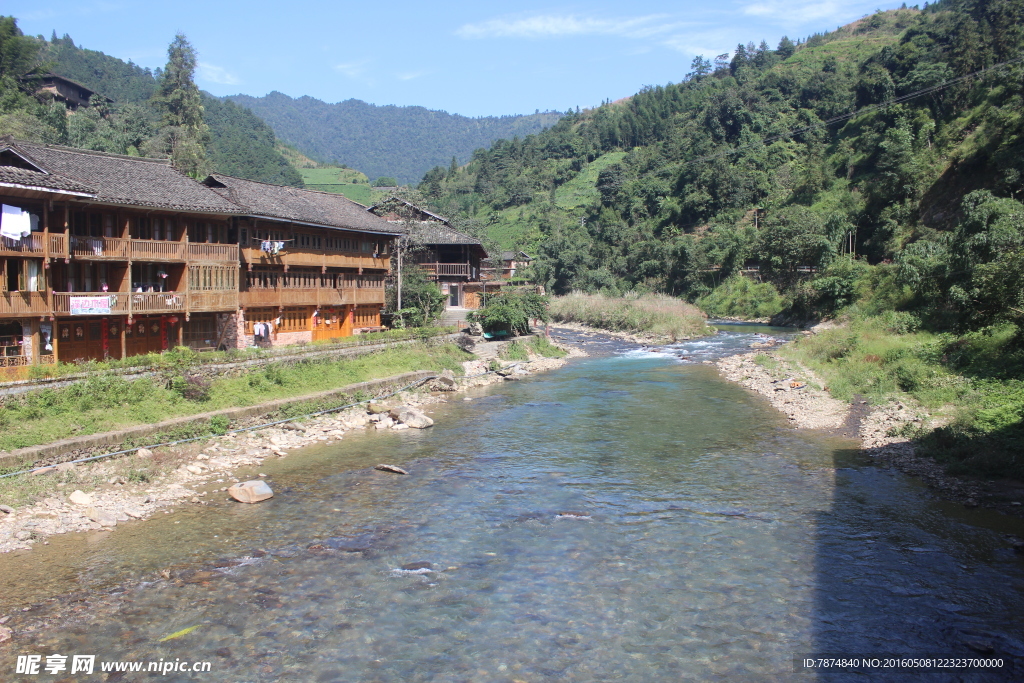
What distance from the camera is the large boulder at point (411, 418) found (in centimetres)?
2252

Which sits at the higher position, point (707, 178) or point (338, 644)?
point (707, 178)

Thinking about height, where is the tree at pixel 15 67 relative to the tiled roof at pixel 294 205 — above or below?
above

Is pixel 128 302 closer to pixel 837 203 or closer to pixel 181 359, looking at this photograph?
pixel 181 359

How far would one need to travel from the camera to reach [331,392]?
80.2 feet

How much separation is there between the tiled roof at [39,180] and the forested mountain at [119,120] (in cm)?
3386

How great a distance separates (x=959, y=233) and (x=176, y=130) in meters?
69.8

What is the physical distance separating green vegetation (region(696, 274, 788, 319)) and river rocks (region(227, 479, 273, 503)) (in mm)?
49993

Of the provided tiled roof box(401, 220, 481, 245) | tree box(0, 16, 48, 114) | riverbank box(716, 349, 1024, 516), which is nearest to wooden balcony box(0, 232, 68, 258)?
riverbank box(716, 349, 1024, 516)

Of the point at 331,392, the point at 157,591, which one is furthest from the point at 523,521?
the point at 331,392

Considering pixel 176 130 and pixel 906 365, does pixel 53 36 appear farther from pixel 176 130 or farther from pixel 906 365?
pixel 906 365

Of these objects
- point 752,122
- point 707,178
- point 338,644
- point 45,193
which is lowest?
point 338,644

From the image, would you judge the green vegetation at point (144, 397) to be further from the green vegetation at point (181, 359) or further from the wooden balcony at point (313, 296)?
the wooden balcony at point (313, 296)

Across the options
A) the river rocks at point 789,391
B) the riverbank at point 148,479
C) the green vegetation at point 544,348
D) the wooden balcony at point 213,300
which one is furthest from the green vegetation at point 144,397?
the river rocks at point 789,391

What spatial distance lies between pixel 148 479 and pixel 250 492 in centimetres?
290
